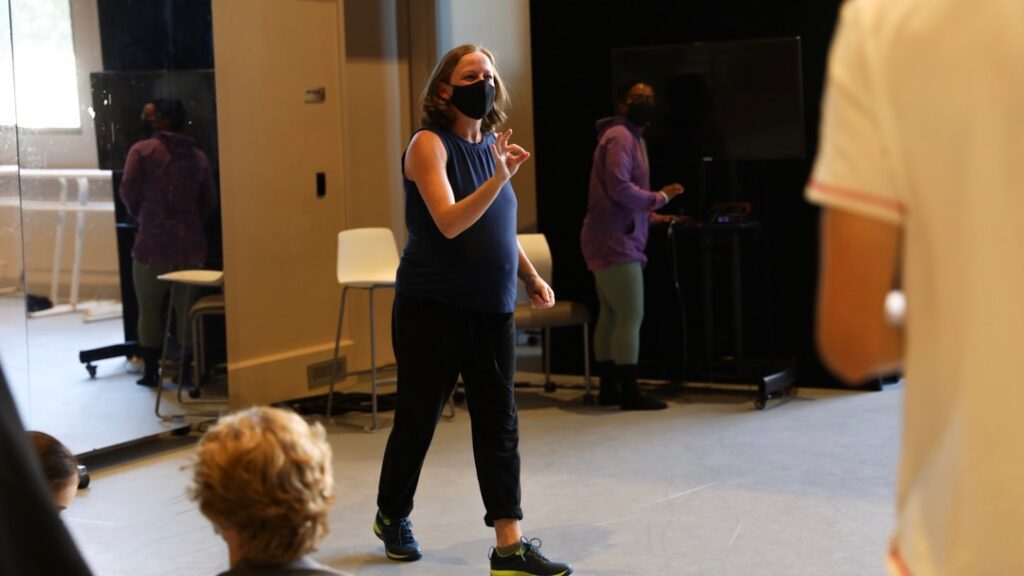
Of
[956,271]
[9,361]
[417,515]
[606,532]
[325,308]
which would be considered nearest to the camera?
[956,271]

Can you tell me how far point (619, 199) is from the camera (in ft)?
19.5

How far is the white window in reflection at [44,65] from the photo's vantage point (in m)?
4.81

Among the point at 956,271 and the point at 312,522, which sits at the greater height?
the point at 956,271

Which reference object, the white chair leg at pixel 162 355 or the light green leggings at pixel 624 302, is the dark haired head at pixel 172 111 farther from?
the light green leggings at pixel 624 302

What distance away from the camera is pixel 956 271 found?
1.27 m

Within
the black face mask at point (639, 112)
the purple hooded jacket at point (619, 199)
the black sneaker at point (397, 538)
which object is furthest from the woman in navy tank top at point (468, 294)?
the black face mask at point (639, 112)

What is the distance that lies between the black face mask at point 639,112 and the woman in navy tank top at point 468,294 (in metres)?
2.59

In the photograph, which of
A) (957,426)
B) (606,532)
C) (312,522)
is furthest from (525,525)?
(957,426)

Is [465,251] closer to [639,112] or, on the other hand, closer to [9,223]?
[9,223]

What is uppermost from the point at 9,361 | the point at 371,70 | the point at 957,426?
the point at 371,70

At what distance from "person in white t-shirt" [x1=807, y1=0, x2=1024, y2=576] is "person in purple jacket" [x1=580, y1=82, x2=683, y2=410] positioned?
4637mm

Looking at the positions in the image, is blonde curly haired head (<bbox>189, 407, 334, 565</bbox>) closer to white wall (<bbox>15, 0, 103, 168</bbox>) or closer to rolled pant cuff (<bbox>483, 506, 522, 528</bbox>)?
rolled pant cuff (<bbox>483, 506, 522, 528</bbox>)

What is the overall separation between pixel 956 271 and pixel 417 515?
128 inches

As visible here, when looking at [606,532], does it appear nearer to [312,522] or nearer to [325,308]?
[312,522]
